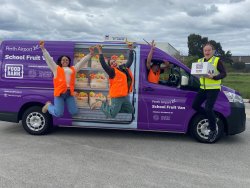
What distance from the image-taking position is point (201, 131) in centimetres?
705

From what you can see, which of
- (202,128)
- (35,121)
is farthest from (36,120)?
(202,128)

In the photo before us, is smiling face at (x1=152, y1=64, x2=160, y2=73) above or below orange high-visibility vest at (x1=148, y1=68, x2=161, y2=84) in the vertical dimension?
above

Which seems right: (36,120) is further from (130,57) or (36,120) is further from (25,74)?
(130,57)

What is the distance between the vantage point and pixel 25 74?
7445 millimetres

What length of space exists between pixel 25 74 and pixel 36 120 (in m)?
1.04

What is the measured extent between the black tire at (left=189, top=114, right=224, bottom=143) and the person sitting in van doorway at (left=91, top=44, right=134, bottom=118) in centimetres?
135

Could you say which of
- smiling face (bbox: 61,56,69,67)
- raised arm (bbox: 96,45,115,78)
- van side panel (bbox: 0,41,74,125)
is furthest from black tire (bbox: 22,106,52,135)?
raised arm (bbox: 96,45,115,78)

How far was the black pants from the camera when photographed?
673cm

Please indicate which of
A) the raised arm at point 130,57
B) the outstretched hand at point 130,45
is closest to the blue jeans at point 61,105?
the raised arm at point 130,57

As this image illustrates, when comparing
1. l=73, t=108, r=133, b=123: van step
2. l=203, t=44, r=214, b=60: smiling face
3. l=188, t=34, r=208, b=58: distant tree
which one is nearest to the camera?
l=203, t=44, r=214, b=60: smiling face

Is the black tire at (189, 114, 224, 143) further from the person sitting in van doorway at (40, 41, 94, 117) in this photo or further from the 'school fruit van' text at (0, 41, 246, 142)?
the person sitting in van doorway at (40, 41, 94, 117)

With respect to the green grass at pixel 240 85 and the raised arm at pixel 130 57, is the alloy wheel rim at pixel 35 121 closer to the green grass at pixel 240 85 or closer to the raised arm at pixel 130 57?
the raised arm at pixel 130 57

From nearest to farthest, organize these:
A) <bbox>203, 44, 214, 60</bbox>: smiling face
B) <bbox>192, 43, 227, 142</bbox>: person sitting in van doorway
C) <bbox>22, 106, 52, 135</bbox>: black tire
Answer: <bbox>192, 43, 227, 142</bbox>: person sitting in van doorway → <bbox>203, 44, 214, 60</bbox>: smiling face → <bbox>22, 106, 52, 135</bbox>: black tire

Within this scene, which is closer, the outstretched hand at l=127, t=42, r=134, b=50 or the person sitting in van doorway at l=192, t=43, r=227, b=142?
the person sitting in van doorway at l=192, t=43, r=227, b=142
